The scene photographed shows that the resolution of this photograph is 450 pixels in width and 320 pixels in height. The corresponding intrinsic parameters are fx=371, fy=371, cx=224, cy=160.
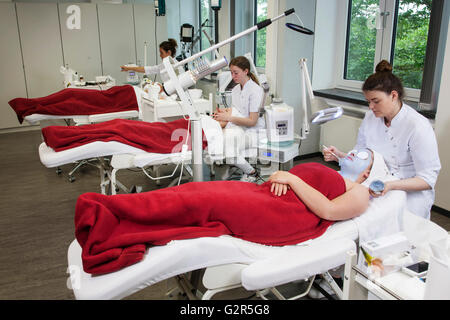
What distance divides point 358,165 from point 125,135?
4.83 feet

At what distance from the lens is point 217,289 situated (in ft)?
4.29

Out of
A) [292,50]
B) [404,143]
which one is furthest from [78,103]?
[404,143]

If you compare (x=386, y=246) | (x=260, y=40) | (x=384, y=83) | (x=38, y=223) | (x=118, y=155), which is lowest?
(x=38, y=223)

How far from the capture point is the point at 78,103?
11.5ft

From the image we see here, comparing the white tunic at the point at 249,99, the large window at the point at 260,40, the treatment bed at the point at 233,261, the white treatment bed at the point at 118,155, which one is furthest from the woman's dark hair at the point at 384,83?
the large window at the point at 260,40

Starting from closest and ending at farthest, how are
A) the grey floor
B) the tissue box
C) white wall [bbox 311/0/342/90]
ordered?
1. the tissue box
2. the grey floor
3. white wall [bbox 311/0/342/90]

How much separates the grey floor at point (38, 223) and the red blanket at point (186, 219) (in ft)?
1.92

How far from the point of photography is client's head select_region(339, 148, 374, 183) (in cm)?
169

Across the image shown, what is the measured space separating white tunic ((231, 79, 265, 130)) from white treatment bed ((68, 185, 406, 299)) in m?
1.67

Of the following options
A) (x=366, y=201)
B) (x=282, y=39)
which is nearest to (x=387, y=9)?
(x=282, y=39)

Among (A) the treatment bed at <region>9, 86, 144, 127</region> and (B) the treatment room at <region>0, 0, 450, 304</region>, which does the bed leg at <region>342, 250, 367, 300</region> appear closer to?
(B) the treatment room at <region>0, 0, 450, 304</region>

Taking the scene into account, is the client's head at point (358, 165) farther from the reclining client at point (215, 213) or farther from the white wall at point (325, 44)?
the white wall at point (325, 44)

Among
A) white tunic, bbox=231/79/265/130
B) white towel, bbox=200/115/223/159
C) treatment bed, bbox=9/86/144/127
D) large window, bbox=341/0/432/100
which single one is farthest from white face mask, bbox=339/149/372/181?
treatment bed, bbox=9/86/144/127

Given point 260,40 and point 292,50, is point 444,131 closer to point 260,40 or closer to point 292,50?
point 292,50
